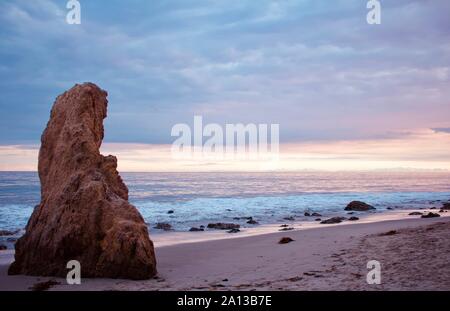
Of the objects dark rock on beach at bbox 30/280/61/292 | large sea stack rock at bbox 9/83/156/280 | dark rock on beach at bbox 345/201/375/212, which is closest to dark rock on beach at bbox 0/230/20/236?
large sea stack rock at bbox 9/83/156/280

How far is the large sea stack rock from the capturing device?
1070 cm

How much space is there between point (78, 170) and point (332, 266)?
7875 mm

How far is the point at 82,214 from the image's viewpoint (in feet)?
36.7

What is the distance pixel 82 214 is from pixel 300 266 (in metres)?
6.19

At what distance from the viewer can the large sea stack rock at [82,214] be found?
10.7 metres

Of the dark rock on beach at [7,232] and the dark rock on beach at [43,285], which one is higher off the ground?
the dark rock on beach at [43,285]

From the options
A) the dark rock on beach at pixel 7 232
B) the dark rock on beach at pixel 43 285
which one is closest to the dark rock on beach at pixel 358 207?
the dark rock on beach at pixel 7 232

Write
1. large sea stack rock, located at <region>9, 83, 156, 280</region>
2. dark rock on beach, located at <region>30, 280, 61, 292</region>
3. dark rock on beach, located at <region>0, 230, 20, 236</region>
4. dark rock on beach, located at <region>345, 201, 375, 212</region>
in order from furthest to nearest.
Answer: dark rock on beach, located at <region>345, 201, 375, 212</region> → dark rock on beach, located at <region>0, 230, 20, 236</region> → large sea stack rock, located at <region>9, 83, 156, 280</region> → dark rock on beach, located at <region>30, 280, 61, 292</region>

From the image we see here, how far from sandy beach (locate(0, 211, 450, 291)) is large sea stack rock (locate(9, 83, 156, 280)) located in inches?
19.6

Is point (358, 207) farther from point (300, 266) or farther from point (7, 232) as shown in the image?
point (7, 232)

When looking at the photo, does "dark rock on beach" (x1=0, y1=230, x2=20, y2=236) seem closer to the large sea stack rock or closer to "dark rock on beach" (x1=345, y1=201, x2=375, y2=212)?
the large sea stack rock

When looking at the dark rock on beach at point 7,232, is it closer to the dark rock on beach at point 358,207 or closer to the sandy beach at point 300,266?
the sandy beach at point 300,266

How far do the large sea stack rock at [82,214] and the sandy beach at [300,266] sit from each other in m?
0.50
